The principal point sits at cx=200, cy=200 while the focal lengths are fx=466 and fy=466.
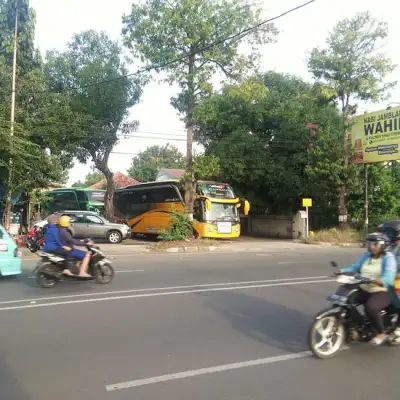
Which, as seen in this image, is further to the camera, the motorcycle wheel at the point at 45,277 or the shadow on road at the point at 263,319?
the motorcycle wheel at the point at 45,277

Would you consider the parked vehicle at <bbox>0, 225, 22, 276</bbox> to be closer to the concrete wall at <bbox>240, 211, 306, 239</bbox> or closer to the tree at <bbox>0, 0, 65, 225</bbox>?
the tree at <bbox>0, 0, 65, 225</bbox>

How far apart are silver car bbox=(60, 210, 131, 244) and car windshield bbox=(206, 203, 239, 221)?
15.4 feet

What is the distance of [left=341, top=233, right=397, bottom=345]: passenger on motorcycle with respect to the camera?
5.29m

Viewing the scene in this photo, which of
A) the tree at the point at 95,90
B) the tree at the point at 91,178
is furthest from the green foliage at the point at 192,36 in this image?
the tree at the point at 91,178

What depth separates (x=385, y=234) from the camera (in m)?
5.82

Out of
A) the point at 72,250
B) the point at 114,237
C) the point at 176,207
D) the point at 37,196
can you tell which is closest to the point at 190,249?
the point at 114,237

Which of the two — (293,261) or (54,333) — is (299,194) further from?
(54,333)

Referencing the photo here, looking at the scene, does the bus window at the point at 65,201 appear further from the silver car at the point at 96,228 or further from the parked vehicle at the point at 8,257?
the parked vehicle at the point at 8,257

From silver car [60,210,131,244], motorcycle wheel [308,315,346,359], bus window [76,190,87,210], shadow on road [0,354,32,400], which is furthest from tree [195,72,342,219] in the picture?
shadow on road [0,354,32,400]

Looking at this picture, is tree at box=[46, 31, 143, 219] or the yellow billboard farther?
tree at box=[46, 31, 143, 219]

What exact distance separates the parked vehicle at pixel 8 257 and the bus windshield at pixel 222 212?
15262mm

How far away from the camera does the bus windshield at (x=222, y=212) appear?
25516mm

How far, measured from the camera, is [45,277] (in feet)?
32.0

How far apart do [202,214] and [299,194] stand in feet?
29.5
